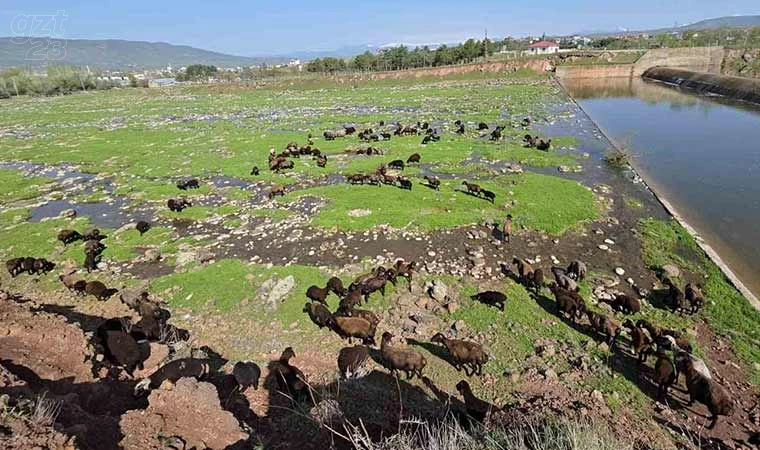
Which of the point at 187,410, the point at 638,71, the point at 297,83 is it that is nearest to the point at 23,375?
the point at 187,410

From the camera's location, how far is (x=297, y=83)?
76.6 metres

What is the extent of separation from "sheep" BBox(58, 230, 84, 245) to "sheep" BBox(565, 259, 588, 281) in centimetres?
1623

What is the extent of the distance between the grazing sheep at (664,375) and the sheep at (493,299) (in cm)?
323

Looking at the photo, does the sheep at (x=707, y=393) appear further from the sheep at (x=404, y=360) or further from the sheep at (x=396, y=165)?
the sheep at (x=396, y=165)

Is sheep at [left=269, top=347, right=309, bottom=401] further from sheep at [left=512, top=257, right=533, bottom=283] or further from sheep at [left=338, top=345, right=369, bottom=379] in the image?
sheep at [left=512, top=257, right=533, bottom=283]

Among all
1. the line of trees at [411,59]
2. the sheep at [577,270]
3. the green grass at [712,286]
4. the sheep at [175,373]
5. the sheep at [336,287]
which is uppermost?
the line of trees at [411,59]

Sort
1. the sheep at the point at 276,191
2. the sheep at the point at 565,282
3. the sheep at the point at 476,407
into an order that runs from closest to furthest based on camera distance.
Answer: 1. the sheep at the point at 476,407
2. the sheep at the point at 565,282
3. the sheep at the point at 276,191

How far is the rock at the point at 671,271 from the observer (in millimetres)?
10984

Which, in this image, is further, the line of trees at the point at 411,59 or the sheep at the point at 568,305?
the line of trees at the point at 411,59

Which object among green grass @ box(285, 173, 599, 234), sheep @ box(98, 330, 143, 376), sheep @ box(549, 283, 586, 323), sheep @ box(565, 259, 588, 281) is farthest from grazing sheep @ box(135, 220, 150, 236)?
sheep @ box(565, 259, 588, 281)

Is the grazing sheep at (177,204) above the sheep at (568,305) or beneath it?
above

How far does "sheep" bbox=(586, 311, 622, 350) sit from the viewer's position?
8562 mm

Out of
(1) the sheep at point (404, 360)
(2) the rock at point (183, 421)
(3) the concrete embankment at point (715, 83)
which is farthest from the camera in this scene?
(3) the concrete embankment at point (715, 83)

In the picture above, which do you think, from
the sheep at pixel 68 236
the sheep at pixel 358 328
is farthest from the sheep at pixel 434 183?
the sheep at pixel 68 236
